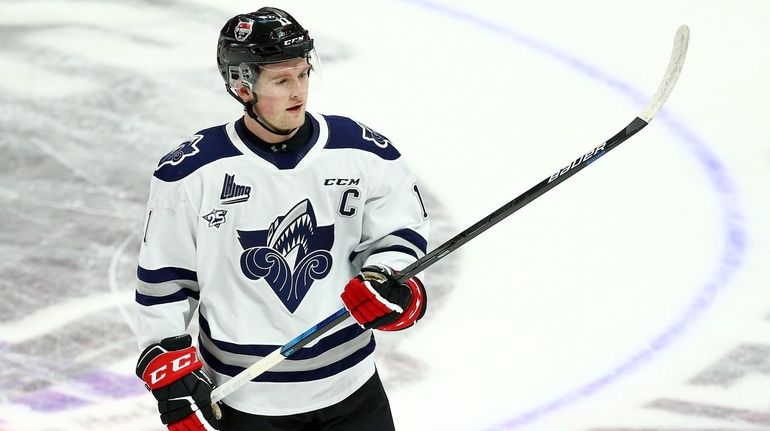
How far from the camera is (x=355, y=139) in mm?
2498

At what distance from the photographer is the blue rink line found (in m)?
3.66

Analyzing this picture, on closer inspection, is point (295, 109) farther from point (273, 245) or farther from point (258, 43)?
point (273, 245)

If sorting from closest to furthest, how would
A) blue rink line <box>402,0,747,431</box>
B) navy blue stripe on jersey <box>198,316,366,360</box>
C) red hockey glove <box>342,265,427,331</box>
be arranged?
1. red hockey glove <box>342,265,427,331</box>
2. navy blue stripe on jersey <box>198,316,366,360</box>
3. blue rink line <box>402,0,747,431</box>

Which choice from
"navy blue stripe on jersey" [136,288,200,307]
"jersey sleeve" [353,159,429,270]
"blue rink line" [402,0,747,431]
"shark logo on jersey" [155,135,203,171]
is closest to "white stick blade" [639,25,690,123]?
"jersey sleeve" [353,159,429,270]

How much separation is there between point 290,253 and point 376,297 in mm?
209

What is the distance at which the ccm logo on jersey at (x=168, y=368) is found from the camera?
2.45m

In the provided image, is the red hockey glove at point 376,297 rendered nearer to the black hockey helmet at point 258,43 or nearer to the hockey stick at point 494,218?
the hockey stick at point 494,218

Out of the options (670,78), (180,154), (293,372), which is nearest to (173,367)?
(293,372)

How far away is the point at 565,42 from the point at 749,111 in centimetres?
122

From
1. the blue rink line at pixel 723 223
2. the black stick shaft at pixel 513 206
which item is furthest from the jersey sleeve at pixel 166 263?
the blue rink line at pixel 723 223

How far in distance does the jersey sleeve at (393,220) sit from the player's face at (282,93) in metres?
0.22

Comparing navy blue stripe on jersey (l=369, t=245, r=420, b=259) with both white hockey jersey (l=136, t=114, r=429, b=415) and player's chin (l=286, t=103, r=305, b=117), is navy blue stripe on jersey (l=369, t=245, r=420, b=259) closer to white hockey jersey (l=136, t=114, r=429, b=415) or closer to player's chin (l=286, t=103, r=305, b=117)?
white hockey jersey (l=136, t=114, r=429, b=415)

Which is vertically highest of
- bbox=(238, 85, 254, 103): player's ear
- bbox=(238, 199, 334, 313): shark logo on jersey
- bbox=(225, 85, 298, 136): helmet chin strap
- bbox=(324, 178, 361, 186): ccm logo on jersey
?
bbox=(238, 85, 254, 103): player's ear

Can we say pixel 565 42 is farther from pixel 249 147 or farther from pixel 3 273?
pixel 249 147
